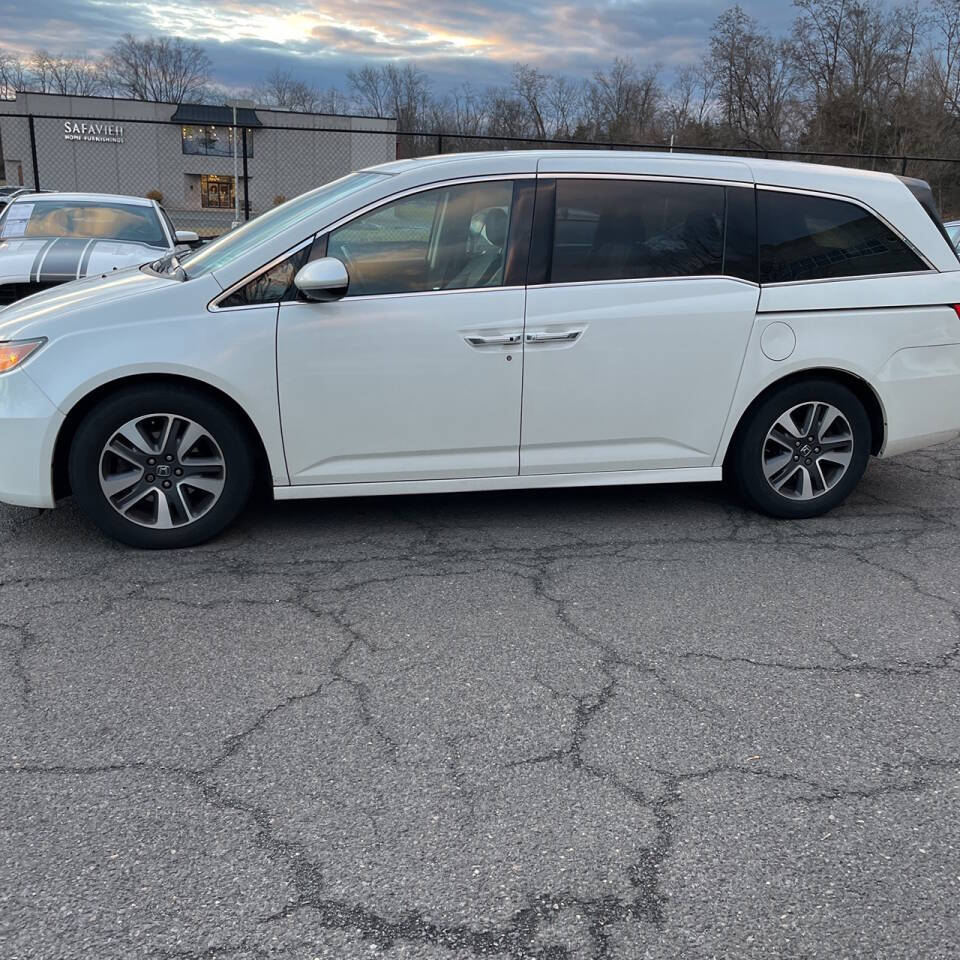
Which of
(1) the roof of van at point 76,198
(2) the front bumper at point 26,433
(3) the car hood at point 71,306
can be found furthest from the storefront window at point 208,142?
(2) the front bumper at point 26,433

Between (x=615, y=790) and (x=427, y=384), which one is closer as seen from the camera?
(x=615, y=790)

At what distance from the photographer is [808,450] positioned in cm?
514

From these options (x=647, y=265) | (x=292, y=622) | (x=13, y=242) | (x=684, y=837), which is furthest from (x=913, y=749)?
(x=13, y=242)

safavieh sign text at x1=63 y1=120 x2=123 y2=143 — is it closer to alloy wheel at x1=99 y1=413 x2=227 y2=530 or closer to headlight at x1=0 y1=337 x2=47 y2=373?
headlight at x1=0 y1=337 x2=47 y2=373

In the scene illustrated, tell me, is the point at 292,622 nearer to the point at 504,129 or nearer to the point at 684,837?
the point at 684,837

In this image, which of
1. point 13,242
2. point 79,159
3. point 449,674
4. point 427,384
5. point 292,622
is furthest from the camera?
point 79,159

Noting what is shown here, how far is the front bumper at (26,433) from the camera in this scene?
13.9 feet

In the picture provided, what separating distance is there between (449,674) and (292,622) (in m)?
0.78

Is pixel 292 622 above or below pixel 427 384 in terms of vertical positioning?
below

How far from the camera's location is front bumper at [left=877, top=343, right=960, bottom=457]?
510 cm

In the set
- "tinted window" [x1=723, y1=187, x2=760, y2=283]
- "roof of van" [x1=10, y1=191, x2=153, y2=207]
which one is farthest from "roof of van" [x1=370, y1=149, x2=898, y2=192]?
"roof of van" [x1=10, y1=191, x2=153, y2=207]

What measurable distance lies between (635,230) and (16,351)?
3006 mm

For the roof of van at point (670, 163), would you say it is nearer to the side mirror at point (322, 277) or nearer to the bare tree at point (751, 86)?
the side mirror at point (322, 277)

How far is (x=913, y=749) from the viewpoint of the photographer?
10.0 ft
